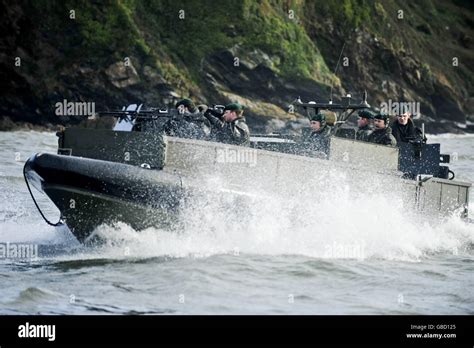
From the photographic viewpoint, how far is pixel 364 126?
1781 centimetres

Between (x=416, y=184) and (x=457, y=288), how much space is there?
430 cm

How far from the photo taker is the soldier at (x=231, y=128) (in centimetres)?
1514

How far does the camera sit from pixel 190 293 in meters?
11.9

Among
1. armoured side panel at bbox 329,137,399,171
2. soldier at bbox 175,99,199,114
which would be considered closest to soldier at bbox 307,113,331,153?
armoured side panel at bbox 329,137,399,171

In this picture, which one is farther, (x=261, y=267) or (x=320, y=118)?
(x=320, y=118)

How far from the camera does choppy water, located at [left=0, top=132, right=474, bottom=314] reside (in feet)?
37.6

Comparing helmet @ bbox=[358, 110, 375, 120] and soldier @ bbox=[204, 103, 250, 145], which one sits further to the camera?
helmet @ bbox=[358, 110, 375, 120]

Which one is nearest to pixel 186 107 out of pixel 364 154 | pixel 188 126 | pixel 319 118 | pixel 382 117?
pixel 188 126

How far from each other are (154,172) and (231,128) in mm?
1667

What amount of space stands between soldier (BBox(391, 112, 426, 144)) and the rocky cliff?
3107 centimetres

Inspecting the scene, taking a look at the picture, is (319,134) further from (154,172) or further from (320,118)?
(154,172)

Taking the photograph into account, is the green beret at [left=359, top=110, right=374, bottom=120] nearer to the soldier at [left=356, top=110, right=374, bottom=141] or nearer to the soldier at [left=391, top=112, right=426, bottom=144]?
the soldier at [left=356, top=110, right=374, bottom=141]

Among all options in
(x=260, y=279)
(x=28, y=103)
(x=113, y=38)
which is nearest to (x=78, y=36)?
(x=113, y=38)
